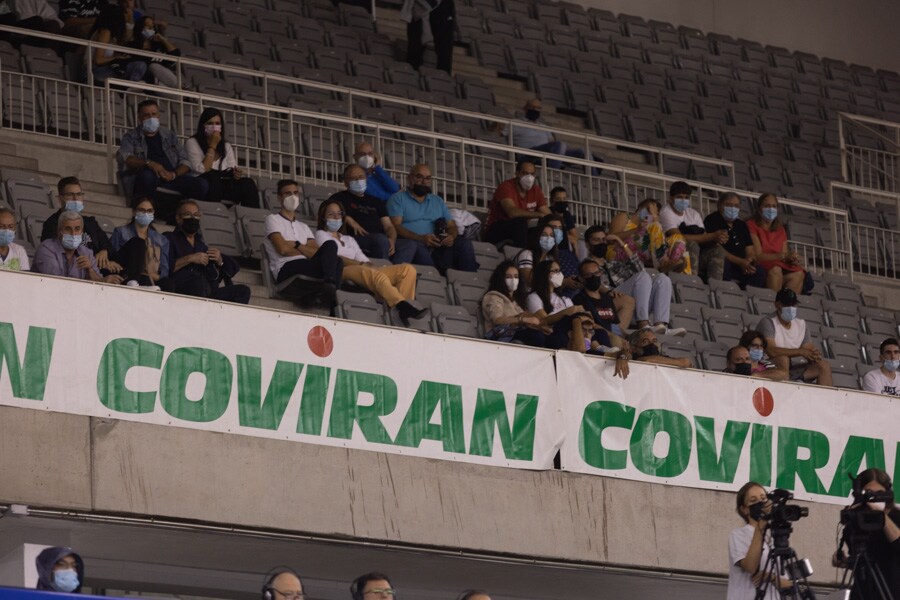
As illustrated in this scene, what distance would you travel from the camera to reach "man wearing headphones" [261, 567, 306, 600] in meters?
8.53

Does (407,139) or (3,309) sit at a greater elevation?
(407,139)

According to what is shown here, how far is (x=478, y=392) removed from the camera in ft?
40.4

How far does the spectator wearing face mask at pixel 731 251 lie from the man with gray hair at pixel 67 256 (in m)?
6.00

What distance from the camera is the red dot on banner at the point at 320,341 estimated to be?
11.8m

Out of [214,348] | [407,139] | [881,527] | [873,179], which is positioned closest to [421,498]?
[214,348]

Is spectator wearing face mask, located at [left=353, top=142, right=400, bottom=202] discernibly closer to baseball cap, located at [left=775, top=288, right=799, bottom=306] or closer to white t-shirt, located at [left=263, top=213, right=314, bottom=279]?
white t-shirt, located at [left=263, top=213, right=314, bottom=279]

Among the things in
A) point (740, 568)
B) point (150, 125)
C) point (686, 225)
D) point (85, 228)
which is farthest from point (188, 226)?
point (686, 225)

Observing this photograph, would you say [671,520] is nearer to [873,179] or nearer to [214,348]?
[214,348]

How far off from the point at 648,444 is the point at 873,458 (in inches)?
74.8

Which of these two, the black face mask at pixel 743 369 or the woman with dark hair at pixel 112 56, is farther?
the woman with dark hair at pixel 112 56

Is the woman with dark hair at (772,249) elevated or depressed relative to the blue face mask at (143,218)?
elevated

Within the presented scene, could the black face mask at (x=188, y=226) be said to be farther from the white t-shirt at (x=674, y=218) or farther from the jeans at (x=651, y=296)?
the white t-shirt at (x=674, y=218)

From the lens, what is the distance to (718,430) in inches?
516

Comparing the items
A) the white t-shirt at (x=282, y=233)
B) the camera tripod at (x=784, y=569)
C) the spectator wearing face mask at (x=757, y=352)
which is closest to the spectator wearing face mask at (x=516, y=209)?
the spectator wearing face mask at (x=757, y=352)
